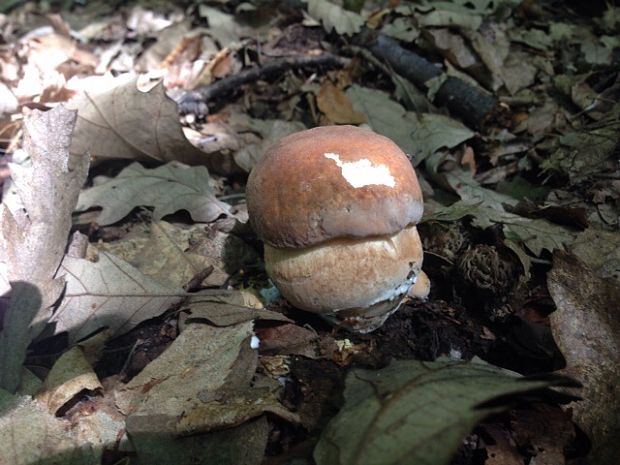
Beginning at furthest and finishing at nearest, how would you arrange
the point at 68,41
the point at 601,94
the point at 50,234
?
the point at 68,41
the point at 601,94
the point at 50,234

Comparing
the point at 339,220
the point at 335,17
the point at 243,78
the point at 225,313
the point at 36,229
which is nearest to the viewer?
the point at 339,220

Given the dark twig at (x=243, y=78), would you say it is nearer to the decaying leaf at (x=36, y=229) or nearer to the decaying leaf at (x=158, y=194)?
the decaying leaf at (x=158, y=194)

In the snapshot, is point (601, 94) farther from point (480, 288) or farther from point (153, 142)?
point (153, 142)

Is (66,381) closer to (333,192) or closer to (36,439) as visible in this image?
(36,439)

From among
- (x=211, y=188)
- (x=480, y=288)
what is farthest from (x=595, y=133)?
(x=211, y=188)

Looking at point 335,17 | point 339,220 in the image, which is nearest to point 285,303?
point 339,220

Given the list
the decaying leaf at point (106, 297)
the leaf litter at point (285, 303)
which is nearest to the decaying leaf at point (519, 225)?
the leaf litter at point (285, 303)

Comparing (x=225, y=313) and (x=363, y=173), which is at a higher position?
(x=363, y=173)
